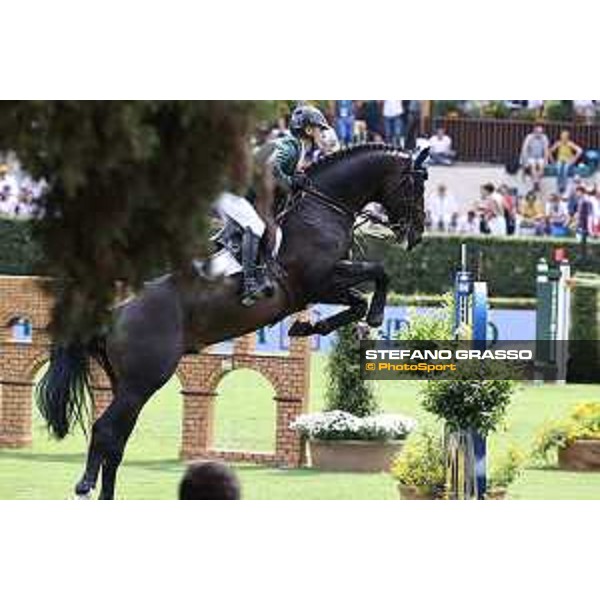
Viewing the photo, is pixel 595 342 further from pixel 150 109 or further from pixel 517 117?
pixel 150 109

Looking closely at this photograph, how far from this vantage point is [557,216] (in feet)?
36.7

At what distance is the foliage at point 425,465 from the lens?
35.6 ft

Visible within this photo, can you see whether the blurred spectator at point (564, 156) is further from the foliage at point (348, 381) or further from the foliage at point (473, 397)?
the foliage at point (348, 381)

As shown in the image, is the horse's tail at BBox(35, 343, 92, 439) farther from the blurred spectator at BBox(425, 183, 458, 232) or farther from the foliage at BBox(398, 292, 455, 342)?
the blurred spectator at BBox(425, 183, 458, 232)

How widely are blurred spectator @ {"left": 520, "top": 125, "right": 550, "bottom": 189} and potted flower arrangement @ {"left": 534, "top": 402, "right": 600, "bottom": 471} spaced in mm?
1233

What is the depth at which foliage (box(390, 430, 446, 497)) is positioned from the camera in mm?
10836

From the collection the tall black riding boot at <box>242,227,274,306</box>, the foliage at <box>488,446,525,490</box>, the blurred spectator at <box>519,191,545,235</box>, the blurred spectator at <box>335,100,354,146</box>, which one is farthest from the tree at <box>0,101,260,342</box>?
the blurred spectator at <box>519,191,545,235</box>

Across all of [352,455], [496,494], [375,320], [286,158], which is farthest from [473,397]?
[286,158]

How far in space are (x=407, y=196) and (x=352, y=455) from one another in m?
1.49

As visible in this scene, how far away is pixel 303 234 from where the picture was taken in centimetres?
1080
